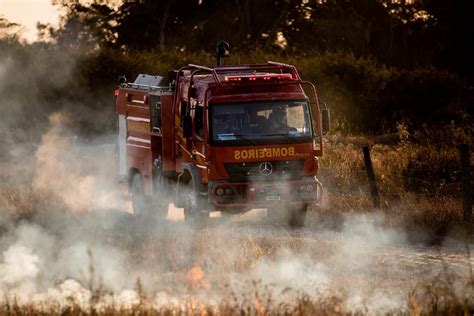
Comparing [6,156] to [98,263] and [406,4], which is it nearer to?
[98,263]

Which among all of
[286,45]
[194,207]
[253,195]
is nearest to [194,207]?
[194,207]

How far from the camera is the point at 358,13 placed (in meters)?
72.0

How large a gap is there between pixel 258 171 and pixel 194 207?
4.13 ft

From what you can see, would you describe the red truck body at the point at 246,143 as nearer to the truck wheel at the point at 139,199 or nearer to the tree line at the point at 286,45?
the truck wheel at the point at 139,199

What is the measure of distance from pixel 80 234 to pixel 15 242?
1146 millimetres

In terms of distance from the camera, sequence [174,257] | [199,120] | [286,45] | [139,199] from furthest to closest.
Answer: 1. [286,45]
2. [139,199]
3. [199,120]
4. [174,257]

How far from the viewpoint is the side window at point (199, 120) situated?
65.9 ft

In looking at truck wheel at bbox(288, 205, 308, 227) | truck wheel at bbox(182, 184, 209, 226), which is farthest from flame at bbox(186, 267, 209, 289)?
truck wheel at bbox(288, 205, 308, 227)

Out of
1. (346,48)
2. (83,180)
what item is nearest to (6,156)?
(83,180)

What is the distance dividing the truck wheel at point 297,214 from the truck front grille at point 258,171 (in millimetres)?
918

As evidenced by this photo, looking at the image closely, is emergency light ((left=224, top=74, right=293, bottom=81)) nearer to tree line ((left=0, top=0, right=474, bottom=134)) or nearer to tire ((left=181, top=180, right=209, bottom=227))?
tire ((left=181, top=180, right=209, bottom=227))

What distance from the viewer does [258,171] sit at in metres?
20.2

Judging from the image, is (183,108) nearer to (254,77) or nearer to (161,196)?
(254,77)

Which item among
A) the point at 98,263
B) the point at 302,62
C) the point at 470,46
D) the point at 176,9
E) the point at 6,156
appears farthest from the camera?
the point at 176,9
